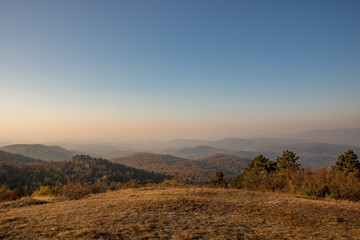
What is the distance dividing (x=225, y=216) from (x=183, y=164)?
594 ft

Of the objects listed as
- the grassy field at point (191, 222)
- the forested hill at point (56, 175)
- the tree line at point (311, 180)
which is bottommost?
the forested hill at point (56, 175)

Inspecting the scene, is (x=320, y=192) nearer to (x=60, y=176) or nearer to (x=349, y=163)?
(x=349, y=163)

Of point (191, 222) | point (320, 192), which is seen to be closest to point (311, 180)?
point (320, 192)

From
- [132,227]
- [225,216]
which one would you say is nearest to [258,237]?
[225,216]

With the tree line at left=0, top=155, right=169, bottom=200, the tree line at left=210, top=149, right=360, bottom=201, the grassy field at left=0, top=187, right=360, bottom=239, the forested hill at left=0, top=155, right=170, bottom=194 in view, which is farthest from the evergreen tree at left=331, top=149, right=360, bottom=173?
the forested hill at left=0, top=155, right=170, bottom=194

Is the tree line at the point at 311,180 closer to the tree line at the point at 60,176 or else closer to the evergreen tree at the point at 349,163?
the evergreen tree at the point at 349,163

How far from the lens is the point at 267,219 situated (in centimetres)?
950

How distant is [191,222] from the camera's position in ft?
28.7

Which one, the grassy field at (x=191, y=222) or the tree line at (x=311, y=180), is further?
the tree line at (x=311, y=180)

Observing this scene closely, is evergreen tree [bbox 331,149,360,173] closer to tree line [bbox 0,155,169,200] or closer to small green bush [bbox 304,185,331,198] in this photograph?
small green bush [bbox 304,185,331,198]

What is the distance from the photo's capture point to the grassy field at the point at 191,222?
711 cm

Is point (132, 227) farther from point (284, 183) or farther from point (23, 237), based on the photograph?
point (284, 183)

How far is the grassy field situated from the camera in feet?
23.3

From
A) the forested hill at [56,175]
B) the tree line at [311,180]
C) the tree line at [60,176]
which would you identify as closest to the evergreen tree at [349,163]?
the tree line at [311,180]
